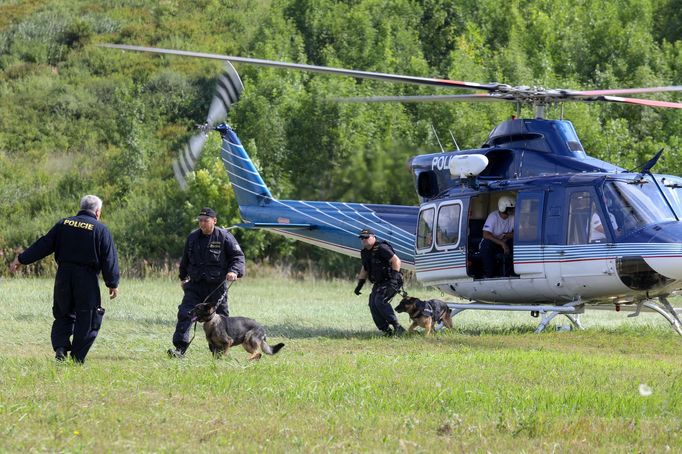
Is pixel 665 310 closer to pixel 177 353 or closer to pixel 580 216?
A: pixel 580 216

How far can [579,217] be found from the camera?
15141 millimetres

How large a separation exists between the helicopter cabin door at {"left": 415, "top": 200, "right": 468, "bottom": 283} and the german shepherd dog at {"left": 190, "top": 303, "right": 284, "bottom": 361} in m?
4.60

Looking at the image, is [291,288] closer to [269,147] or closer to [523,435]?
[269,147]

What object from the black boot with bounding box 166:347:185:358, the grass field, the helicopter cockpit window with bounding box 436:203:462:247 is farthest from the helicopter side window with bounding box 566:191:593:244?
the black boot with bounding box 166:347:185:358

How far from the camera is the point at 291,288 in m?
29.6

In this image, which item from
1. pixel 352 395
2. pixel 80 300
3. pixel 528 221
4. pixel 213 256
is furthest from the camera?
pixel 528 221

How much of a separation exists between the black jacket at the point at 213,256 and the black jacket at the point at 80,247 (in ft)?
4.89

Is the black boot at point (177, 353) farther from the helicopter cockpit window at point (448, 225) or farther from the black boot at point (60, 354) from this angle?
the helicopter cockpit window at point (448, 225)

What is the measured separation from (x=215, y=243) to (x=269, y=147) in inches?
1011

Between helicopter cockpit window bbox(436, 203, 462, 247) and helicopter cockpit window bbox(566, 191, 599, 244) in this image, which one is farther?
helicopter cockpit window bbox(436, 203, 462, 247)

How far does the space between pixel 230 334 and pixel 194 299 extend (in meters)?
0.84

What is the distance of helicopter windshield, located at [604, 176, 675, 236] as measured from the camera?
1470cm

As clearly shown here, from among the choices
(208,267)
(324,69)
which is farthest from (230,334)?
(324,69)

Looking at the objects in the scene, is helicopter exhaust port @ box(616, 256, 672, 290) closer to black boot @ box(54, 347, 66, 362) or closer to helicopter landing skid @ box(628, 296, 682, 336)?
Answer: helicopter landing skid @ box(628, 296, 682, 336)
